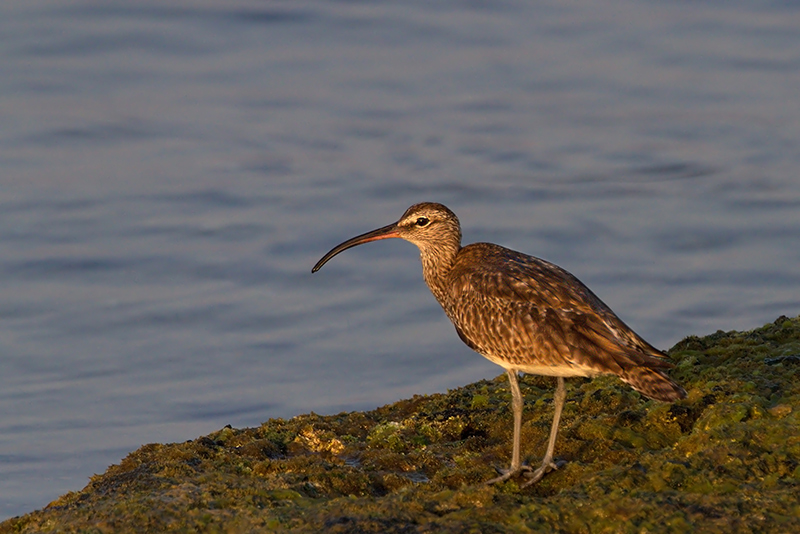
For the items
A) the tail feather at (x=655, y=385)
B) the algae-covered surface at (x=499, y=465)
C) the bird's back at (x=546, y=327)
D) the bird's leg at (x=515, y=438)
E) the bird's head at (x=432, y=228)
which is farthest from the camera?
the bird's head at (x=432, y=228)

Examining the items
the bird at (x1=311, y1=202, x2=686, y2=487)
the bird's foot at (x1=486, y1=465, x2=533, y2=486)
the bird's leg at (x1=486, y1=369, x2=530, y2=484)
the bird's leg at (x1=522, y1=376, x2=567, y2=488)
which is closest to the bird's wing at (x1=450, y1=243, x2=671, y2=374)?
the bird at (x1=311, y1=202, x2=686, y2=487)

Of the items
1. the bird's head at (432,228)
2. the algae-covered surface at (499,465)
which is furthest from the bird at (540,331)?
the bird's head at (432,228)

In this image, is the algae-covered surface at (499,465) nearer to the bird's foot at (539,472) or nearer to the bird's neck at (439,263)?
the bird's foot at (539,472)

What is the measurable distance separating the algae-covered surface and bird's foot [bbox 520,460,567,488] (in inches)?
2.4

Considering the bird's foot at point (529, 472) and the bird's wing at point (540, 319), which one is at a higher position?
the bird's wing at point (540, 319)

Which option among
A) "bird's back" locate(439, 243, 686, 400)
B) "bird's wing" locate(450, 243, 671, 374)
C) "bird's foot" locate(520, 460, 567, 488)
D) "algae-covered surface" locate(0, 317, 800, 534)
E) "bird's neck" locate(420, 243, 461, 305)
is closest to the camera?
"algae-covered surface" locate(0, 317, 800, 534)

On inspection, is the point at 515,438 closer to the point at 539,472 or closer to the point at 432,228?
the point at 539,472

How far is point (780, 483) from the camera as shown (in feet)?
28.3

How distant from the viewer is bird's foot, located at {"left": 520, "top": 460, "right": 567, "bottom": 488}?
979 centimetres

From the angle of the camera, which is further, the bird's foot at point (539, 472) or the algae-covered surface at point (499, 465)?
the bird's foot at point (539, 472)

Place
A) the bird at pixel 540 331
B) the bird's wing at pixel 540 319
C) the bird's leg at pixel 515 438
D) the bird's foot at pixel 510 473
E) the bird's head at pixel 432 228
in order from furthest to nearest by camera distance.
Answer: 1. the bird's head at pixel 432 228
2. the bird's wing at pixel 540 319
3. the bird at pixel 540 331
4. the bird's leg at pixel 515 438
5. the bird's foot at pixel 510 473

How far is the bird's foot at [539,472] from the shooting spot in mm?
9789

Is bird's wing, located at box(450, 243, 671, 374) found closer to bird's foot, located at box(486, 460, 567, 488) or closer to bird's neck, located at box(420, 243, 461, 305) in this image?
bird's neck, located at box(420, 243, 461, 305)

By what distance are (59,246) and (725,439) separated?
13.8 metres
